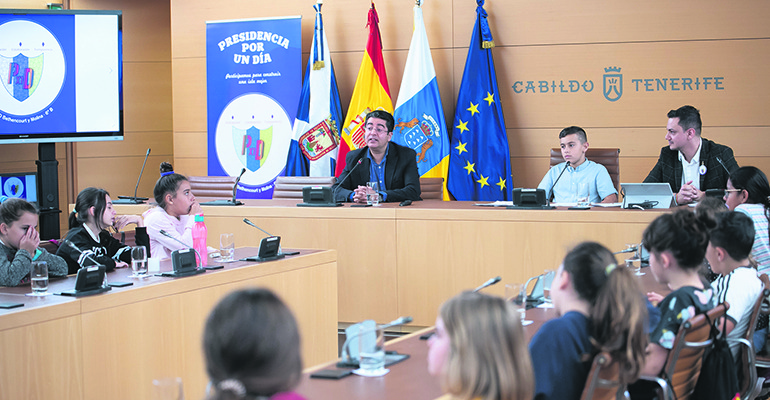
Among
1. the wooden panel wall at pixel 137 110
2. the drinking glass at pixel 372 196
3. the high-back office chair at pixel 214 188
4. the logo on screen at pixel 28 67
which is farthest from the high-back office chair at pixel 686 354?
the wooden panel wall at pixel 137 110

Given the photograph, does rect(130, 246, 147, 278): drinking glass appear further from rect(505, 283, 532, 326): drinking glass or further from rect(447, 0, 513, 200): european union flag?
rect(447, 0, 513, 200): european union flag

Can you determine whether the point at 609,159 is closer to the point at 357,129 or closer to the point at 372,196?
the point at 372,196

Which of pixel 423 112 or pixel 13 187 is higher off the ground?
pixel 423 112

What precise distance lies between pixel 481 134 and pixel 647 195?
234 centimetres

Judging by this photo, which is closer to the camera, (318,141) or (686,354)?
(686,354)

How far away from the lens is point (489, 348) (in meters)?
1.38

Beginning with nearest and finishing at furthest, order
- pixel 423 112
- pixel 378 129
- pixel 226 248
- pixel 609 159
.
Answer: pixel 226 248, pixel 609 159, pixel 378 129, pixel 423 112

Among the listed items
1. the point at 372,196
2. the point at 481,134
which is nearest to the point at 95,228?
the point at 372,196

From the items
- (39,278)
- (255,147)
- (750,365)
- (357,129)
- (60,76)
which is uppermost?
(60,76)

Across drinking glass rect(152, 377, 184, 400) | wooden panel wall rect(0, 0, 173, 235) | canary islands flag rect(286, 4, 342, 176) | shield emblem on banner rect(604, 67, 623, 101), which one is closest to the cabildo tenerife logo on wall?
shield emblem on banner rect(604, 67, 623, 101)

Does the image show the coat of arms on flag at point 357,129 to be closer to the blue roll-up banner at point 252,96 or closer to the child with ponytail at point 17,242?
the blue roll-up banner at point 252,96

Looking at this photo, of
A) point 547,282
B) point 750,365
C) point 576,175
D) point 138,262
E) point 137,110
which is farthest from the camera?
point 137,110

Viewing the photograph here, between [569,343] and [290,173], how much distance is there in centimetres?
545

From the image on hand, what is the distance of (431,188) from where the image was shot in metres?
5.93
